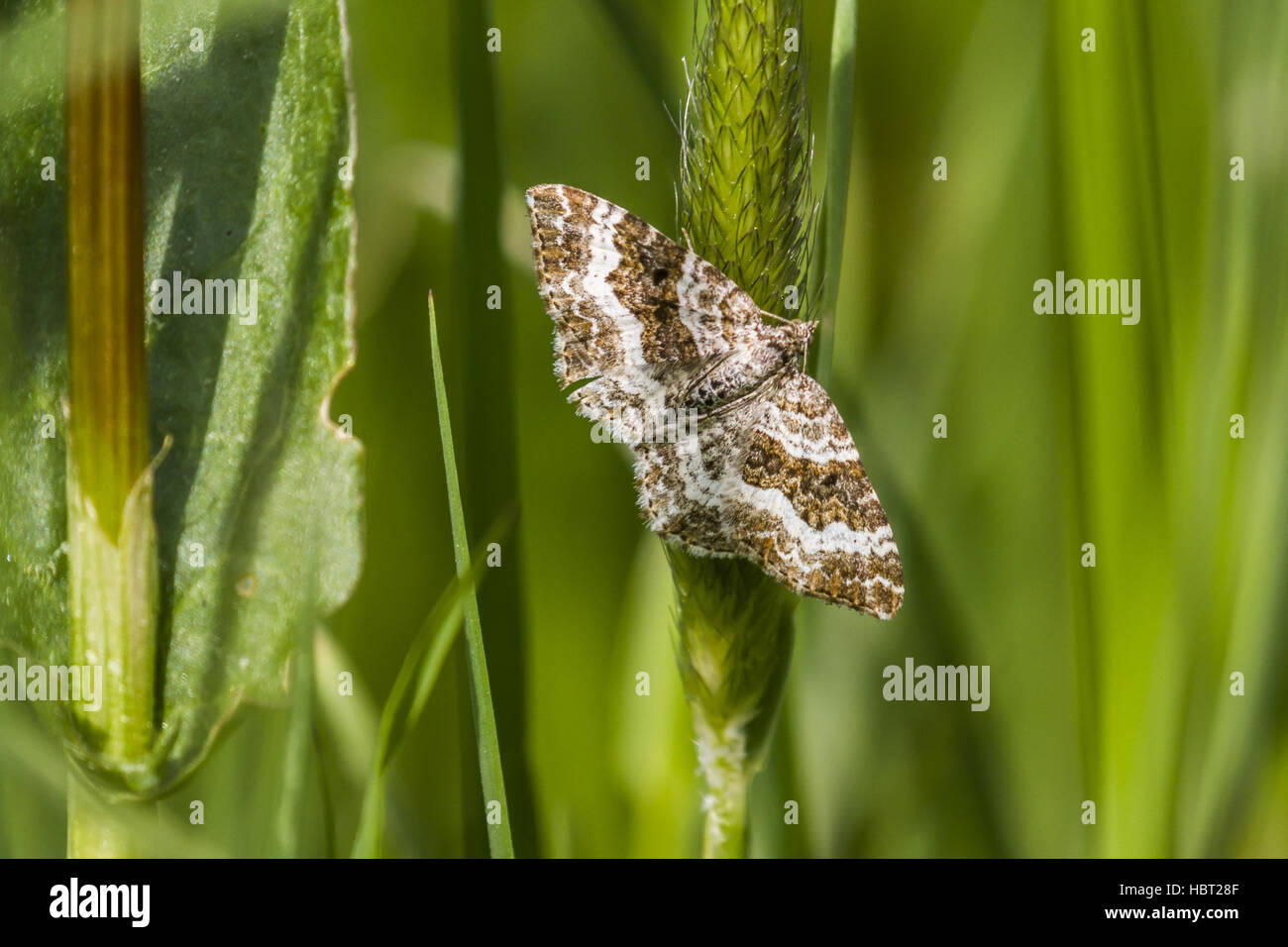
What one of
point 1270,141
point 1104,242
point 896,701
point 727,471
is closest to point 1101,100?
point 1104,242

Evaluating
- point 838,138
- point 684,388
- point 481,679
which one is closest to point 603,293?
point 684,388

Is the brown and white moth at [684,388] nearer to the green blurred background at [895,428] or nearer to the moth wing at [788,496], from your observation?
the moth wing at [788,496]

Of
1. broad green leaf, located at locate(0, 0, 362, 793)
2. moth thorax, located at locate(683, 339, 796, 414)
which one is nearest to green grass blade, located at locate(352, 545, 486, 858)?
broad green leaf, located at locate(0, 0, 362, 793)

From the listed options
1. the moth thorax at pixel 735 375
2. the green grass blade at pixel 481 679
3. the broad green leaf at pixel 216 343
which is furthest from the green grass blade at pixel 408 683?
the moth thorax at pixel 735 375

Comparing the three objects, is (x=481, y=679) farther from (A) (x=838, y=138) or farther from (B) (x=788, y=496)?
(A) (x=838, y=138)

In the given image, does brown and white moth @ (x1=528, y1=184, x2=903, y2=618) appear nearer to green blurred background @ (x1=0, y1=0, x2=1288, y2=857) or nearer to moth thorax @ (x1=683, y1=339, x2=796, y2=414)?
moth thorax @ (x1=683, y1=339, x2=796, y2=414)

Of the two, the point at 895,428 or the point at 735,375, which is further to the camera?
the point at 895,428

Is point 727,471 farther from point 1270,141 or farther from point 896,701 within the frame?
point 1270,141
